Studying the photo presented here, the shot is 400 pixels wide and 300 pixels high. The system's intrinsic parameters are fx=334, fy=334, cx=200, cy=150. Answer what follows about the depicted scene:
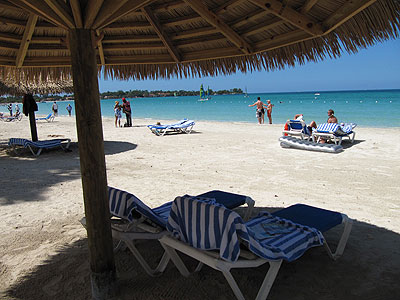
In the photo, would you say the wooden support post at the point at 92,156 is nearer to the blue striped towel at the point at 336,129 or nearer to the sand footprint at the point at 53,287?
the sand footprint at the point at 53,287

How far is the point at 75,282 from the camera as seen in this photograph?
2.71 metres

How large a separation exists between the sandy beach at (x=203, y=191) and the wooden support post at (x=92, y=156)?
0.31 meters

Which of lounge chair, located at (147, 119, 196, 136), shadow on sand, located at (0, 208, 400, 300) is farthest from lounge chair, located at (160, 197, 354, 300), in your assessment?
lounge chair, located at (147, 119, 196, 136)

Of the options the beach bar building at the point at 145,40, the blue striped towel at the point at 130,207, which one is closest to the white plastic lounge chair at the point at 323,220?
the blue striped towel at the point at 130,207

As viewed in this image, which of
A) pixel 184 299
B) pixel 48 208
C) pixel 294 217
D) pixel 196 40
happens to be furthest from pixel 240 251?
pixel 48 208

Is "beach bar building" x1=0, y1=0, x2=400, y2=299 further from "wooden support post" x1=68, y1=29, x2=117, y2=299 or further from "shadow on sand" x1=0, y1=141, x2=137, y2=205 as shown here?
"shadow on sand" x1=0, y1=141, x2=137, y2=205

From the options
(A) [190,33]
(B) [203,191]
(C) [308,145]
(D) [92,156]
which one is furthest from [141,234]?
(C) [308,145]

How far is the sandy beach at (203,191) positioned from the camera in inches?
103

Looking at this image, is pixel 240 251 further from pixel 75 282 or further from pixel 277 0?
pixel 277 0

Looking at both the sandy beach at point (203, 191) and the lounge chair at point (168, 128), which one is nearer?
the sandy beach at point (203, 191)

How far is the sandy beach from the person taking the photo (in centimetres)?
261

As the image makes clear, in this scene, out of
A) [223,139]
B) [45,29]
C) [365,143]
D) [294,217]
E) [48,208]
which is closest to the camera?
[294,217]

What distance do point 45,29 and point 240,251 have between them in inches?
133

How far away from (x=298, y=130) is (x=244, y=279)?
795 cm
